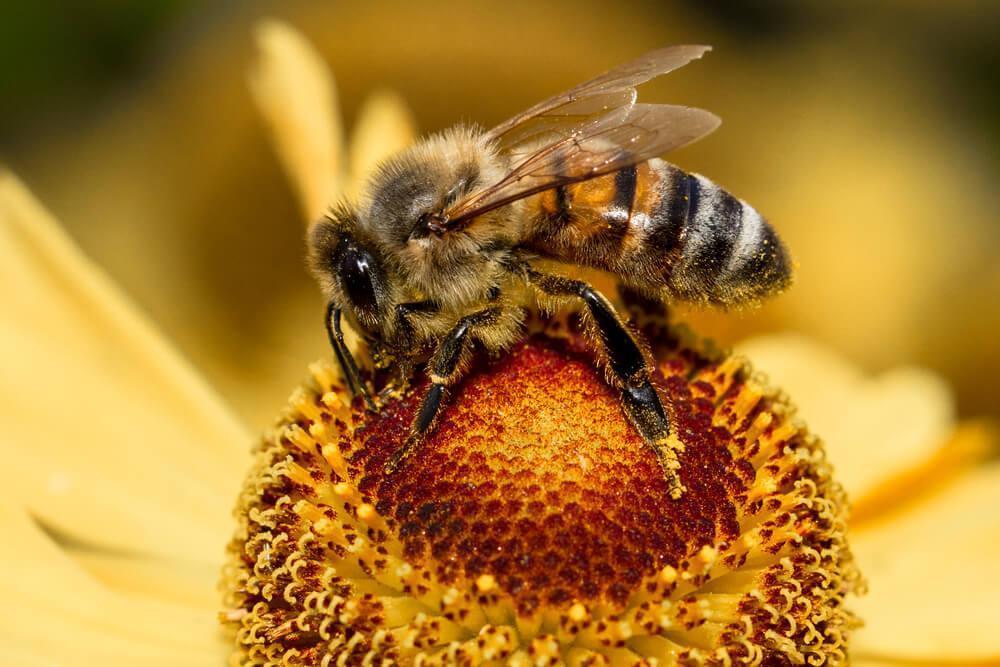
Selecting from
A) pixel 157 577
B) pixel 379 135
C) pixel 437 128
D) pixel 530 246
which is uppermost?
pixel 437 128

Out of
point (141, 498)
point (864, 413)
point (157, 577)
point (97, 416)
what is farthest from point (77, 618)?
point (864, 413)

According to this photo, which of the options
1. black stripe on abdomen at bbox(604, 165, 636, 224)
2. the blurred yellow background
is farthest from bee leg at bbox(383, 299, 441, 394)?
the blurred yellow background

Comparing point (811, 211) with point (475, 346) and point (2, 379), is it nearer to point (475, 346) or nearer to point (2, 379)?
point (475, 346)

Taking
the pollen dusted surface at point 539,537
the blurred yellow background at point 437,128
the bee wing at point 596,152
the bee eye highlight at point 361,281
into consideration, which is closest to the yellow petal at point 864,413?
the blurred yellow background at point 437,128

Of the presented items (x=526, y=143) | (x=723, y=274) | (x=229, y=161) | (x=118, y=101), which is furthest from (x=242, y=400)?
(x=723, y=274)

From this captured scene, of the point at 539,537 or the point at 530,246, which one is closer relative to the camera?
the point at 539,537

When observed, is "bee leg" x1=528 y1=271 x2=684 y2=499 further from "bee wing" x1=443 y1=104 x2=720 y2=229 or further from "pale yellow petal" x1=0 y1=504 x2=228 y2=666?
"pale yellow petal" x1=0 y1=504 x2=228 y2=666

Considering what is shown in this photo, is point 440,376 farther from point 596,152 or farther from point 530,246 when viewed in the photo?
point 596,152
